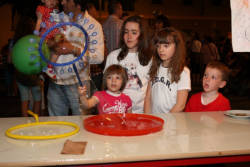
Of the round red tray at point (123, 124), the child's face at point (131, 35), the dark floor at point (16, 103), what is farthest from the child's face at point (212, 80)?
the dark floor at point (16, 103)

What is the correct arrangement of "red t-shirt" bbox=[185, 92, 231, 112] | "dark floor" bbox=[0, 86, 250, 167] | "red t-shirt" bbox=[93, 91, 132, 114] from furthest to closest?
"dark floor" bbox=[0, 86, 250, 167]
"red t-shirt" bbox=[185, 92, 231, 112]
"red t-shirt" bbox=[93, 91, 132, 114]

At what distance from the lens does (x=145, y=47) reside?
250 centimetres

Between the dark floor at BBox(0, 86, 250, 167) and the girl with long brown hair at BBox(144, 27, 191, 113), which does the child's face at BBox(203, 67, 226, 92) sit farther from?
the dark floor at BBox(0, 86, 250, 167)

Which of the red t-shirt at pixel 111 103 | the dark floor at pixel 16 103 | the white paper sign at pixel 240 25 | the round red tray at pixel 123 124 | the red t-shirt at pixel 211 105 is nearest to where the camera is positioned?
the round red tray at pixel 123 124

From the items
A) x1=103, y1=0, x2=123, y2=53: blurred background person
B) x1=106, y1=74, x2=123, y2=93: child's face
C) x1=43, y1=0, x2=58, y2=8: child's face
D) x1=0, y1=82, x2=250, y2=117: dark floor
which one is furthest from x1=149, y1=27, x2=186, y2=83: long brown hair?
x1=0, y1=82, x2=250, y2=117: dark floor

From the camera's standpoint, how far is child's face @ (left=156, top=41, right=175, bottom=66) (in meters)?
2.32

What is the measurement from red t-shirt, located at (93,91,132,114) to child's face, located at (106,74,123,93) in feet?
0.21

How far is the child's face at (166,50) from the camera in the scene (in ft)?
7.61

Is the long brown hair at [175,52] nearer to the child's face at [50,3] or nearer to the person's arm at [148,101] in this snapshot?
the person's arm at [148,101]

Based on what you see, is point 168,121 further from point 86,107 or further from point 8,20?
point 8,20

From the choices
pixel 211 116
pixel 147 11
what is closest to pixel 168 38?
pixel 211 116

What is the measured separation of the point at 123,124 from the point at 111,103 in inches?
27.9

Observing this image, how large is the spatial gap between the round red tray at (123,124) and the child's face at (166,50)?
0.78 metres

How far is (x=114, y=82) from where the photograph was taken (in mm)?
2334
